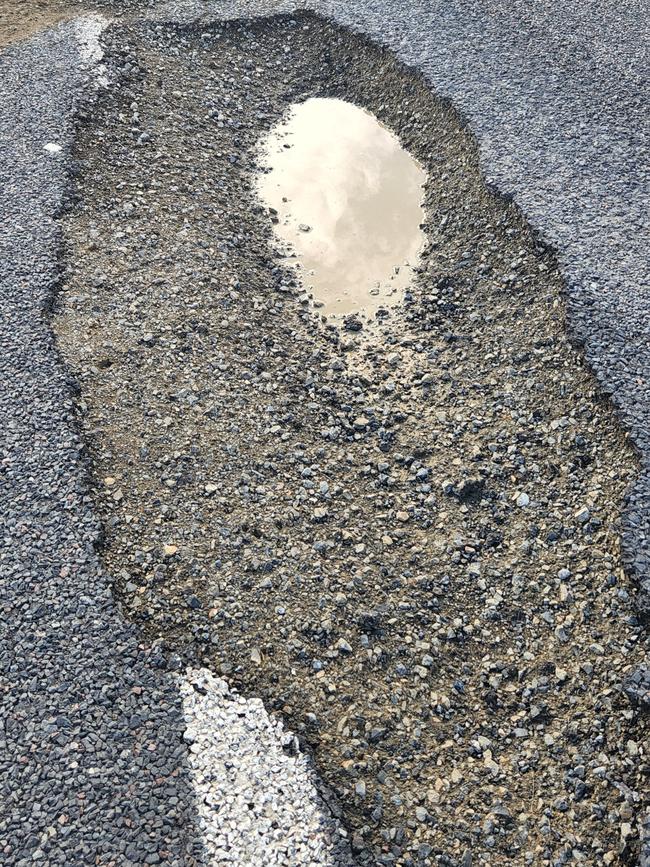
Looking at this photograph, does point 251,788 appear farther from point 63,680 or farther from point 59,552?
point 59,552

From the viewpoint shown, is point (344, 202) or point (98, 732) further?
point (344, 202)

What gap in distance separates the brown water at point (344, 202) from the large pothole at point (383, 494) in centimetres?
27

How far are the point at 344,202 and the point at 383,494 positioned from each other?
4291 mm

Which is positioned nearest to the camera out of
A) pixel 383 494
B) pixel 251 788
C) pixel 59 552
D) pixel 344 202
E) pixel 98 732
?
pixel 251 788

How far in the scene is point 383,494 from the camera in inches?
225

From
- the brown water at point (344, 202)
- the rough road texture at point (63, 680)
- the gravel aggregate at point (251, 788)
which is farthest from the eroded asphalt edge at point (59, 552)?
the brown water at point (344, 202)

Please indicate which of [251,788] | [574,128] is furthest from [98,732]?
[574,128]

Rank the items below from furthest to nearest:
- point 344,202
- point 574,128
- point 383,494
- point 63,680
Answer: point 344,202, point 574,128, point 383,494, point 63,680

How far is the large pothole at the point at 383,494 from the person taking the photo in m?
4.24

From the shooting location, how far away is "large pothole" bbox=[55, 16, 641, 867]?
424 cm

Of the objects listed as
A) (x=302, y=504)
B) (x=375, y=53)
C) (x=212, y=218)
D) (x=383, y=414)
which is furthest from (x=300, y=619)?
(x=375, y=53)

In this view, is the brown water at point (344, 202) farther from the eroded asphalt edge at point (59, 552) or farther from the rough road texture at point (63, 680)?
the rough road texture at point (63, 680)

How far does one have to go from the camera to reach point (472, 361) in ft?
21.5

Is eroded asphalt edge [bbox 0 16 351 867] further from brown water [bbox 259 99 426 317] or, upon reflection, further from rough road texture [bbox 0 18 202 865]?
brown water [bbox 259 99 426 317]
